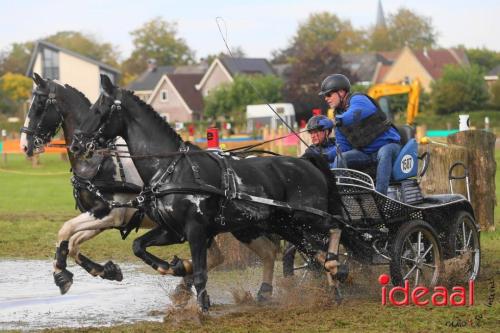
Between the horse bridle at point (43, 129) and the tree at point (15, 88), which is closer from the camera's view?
the horse bridle at point (43, 129)

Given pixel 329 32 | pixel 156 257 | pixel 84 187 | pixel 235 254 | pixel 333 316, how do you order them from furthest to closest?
pixel 329 32
pixel 235 254
pixel 84 187
pixel 156 257
pixel 333 316

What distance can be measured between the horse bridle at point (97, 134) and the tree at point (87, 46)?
125m

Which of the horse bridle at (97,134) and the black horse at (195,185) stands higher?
the horse bridle at (97,134)

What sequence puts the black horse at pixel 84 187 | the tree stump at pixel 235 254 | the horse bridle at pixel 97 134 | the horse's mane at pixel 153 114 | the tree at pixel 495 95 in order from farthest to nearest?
the tree at pixel 495 95, the tree stump at pixel 235 254, the black horse at pixel 84 187, the horse's mane at pixel 153 114, the horse bridle at pixel 97 134

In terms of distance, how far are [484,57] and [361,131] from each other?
112 meters

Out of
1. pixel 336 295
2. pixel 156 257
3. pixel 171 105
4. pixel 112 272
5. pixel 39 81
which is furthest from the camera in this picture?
pixel 171 105

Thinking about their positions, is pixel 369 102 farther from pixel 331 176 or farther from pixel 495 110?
pixel 495 110

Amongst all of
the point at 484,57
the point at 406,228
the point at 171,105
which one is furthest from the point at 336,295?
the point at 484,57

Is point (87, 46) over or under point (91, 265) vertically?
over

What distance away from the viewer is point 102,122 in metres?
8.66

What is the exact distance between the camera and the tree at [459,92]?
6975cm

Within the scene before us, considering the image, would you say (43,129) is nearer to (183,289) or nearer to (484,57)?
(183,289)

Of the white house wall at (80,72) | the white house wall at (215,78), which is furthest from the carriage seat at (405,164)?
the white house wall at (215,78)

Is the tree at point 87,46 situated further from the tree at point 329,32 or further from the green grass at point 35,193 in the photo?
the green grass at point 35,193
